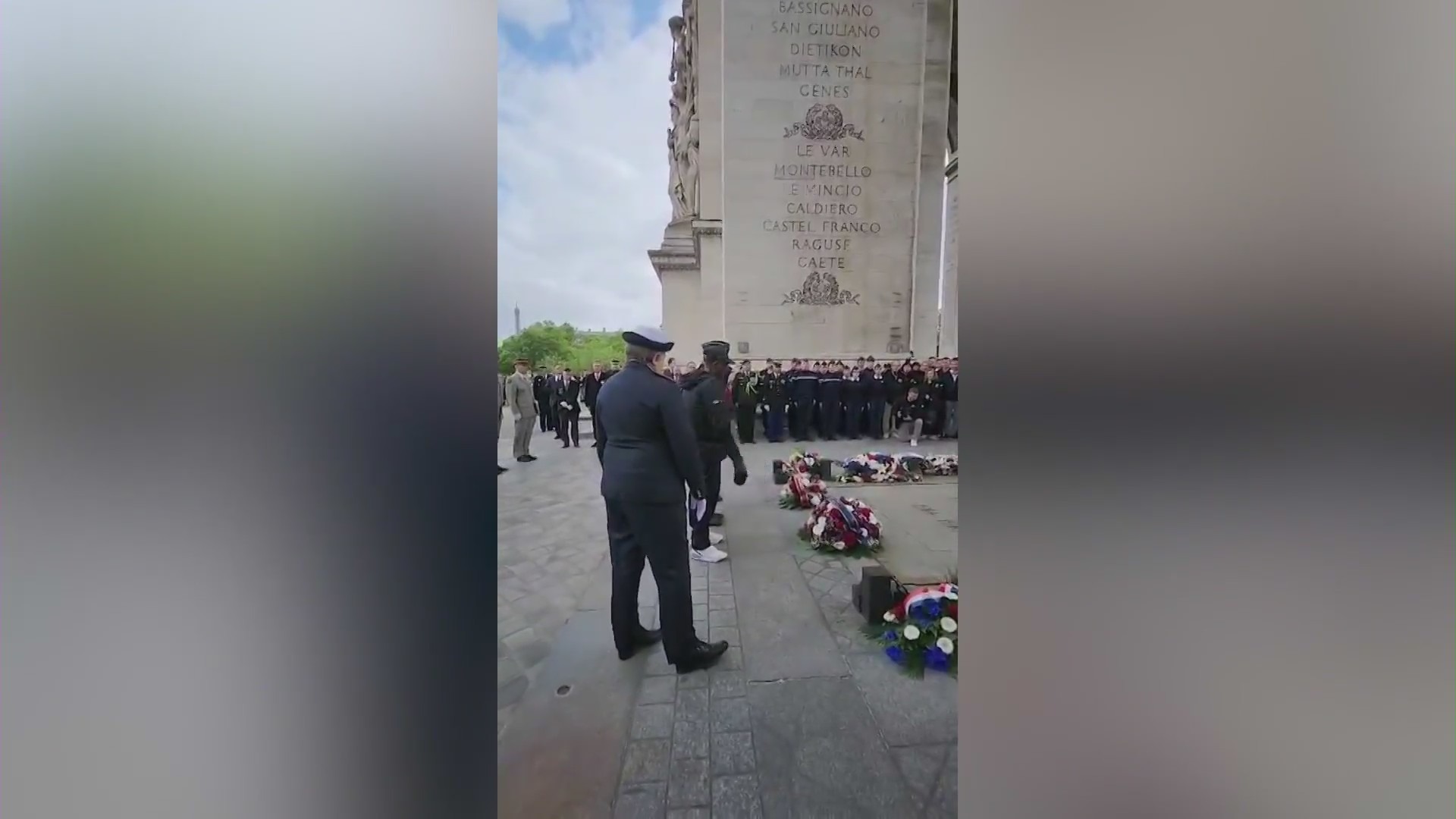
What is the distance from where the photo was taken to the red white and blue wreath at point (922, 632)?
2.50 meters

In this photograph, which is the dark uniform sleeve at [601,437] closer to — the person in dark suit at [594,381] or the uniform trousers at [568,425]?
the uniform trousers at [568,425]

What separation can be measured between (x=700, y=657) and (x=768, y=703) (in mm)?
435

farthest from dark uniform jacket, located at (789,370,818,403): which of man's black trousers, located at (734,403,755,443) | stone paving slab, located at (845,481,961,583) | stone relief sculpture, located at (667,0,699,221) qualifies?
stone relief sculpture, located at (667,0,699,221)

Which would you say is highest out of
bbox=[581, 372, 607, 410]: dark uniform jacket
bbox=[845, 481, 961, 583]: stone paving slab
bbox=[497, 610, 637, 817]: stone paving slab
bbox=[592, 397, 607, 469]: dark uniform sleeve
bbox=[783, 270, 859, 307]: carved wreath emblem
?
bbox=[783, 270, 859, 307]: carved wreath emblem

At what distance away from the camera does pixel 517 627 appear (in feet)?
9.87

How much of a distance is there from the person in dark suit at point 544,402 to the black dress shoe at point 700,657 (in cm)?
1062

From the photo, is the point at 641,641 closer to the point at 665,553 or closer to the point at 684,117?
the point at 665,553

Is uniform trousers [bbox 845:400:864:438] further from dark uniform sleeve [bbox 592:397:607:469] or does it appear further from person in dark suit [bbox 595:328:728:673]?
person in dark suit [bbox 595:328:728:673]

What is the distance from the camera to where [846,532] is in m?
4.20

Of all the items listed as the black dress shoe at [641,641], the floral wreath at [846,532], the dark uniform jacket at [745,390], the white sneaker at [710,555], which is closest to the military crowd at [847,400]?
the dark uniform jacket at [745,390]

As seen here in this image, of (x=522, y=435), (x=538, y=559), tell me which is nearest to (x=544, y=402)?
(x=522, y=435)

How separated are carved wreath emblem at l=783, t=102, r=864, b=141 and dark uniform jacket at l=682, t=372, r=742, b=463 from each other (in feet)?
25.2

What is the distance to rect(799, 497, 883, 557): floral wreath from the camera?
418 cm
